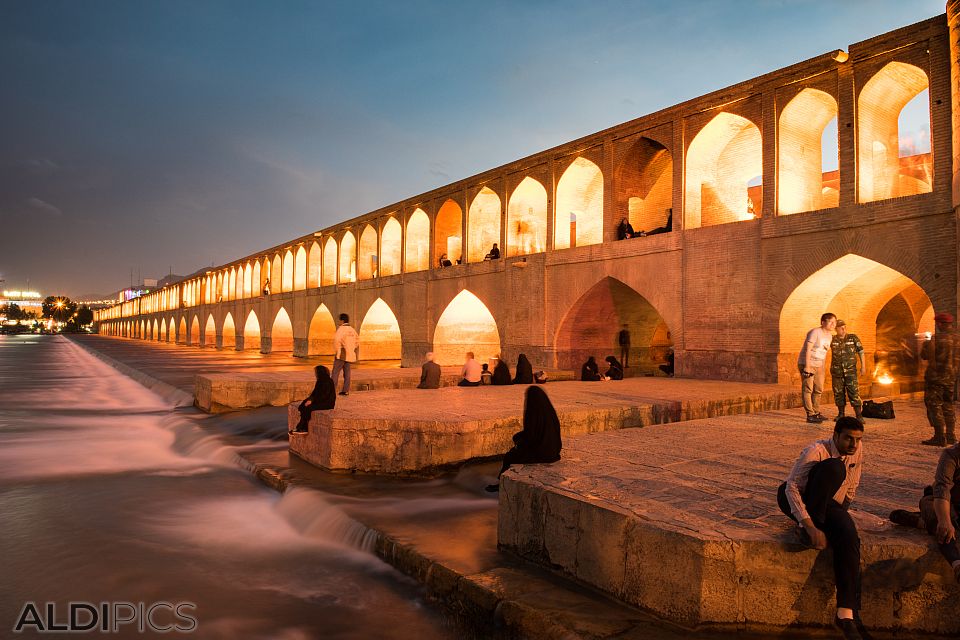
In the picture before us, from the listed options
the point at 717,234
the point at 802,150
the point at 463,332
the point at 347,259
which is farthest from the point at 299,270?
the point at 802,150

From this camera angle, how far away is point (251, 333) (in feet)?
105

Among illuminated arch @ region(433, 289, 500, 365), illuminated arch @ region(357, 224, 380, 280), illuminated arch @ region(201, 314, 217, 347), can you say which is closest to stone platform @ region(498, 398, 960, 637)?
illuminated arch @ region(433, 289, 500, 365)

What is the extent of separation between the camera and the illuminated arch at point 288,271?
27016mm

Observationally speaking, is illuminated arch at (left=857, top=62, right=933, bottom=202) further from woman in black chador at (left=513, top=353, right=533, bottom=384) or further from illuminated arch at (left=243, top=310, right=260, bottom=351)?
illuminated arch at (left=243, top=310, right=260, bottom=351)

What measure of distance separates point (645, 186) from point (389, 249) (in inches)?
386

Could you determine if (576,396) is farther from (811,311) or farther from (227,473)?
(811,311)

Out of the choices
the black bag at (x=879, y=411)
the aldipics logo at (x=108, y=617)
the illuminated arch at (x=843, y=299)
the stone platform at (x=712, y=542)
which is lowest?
the aldipics logo at (x=108, y=617)

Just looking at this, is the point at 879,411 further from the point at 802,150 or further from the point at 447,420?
the point at 802,150

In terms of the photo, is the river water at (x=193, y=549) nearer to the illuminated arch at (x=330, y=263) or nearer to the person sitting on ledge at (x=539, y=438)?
the person sitting on ledge at (x=539, y=438)

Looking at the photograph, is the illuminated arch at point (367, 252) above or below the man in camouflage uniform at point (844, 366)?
above

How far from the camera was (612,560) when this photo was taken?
8.94 feet

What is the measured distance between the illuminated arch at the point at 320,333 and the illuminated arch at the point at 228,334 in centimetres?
1380

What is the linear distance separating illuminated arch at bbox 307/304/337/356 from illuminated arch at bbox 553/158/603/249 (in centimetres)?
1247

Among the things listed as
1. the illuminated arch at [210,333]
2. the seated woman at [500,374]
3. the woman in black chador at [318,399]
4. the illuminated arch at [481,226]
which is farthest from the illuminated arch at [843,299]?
the illuminated arch at [210,333]
